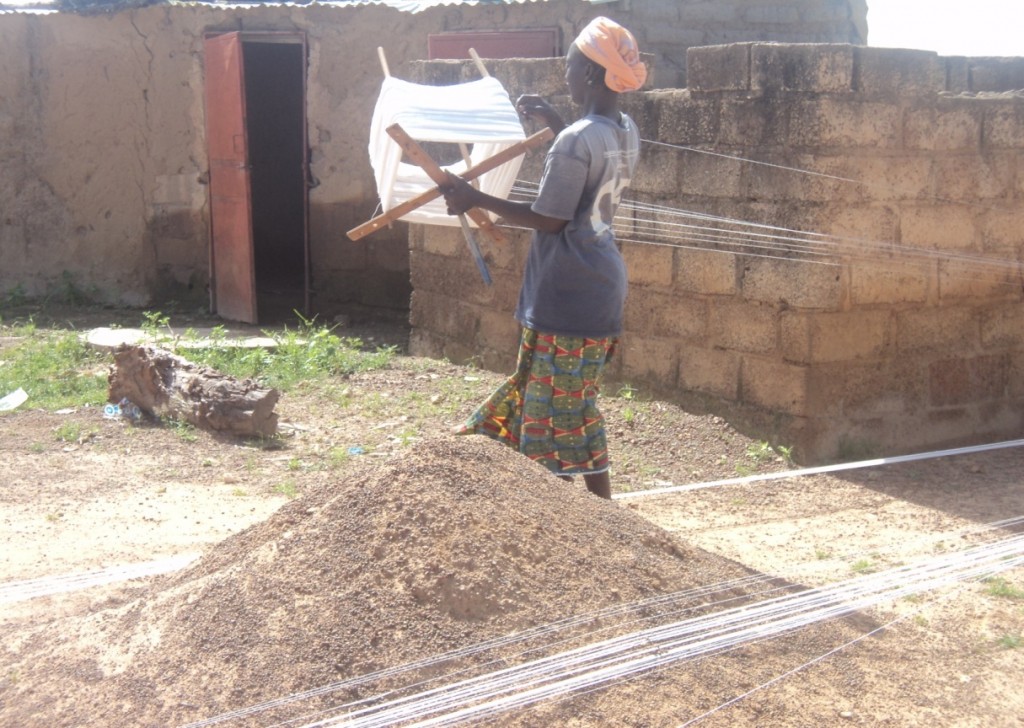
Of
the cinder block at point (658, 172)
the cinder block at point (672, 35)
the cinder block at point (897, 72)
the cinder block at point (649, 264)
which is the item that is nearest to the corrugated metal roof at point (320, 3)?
the cinder block at point (672, 35)

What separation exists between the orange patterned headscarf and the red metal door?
19.7 feet

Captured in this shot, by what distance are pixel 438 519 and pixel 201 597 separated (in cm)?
60

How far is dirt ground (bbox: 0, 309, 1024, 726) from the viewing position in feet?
8.43

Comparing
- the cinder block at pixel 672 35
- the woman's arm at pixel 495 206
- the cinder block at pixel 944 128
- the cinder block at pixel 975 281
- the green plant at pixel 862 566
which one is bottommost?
the green plant at pixel 862 566

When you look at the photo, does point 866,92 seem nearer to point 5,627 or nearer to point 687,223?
point 687,223

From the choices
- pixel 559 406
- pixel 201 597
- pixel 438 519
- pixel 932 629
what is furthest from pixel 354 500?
pixel 932 629

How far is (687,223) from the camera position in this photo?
5293mm

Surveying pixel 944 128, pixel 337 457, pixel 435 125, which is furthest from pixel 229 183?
pixel 944 128

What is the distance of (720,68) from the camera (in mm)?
5020

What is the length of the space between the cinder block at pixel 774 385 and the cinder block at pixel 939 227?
0.73 metres

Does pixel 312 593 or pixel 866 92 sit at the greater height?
pixel 866 92

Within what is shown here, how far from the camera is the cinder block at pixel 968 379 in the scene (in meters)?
5.27

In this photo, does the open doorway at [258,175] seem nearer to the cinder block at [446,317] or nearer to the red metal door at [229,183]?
the red metal door at [229,183]

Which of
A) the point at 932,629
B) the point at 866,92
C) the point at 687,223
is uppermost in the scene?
A: the point at 866,92
